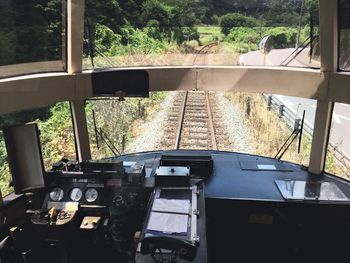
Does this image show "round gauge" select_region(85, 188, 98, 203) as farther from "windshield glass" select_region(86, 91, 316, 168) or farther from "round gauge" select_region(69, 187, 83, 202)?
"windshield glass" select_region(86, 91, 316, 168)

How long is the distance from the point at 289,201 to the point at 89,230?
2714 mm

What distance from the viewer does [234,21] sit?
5.90 meters

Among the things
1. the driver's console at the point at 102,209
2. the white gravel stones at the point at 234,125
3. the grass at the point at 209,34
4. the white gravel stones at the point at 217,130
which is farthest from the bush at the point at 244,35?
the driver's console at the point at 102,209

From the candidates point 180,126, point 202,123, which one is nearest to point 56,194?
point 180,126

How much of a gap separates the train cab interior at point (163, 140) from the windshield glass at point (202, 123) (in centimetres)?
4

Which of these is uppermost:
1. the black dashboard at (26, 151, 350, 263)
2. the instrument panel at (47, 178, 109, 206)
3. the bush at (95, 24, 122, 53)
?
the bush at (95, 24, 122, 53)

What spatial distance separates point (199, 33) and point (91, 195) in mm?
3413

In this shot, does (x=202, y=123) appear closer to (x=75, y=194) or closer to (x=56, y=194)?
(x=75, y=194)

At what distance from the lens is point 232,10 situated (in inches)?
228

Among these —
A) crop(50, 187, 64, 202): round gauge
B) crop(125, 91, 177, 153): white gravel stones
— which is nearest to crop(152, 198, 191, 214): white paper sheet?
crop(50, 187, 64, 202): round gauge

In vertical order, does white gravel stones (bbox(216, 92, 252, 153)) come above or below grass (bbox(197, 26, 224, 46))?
below

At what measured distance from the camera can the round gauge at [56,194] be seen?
441 cm

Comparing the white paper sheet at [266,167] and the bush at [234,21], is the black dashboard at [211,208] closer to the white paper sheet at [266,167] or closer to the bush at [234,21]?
the white paper sheet at [266,167]

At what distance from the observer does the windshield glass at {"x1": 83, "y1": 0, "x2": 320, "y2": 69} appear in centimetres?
557
